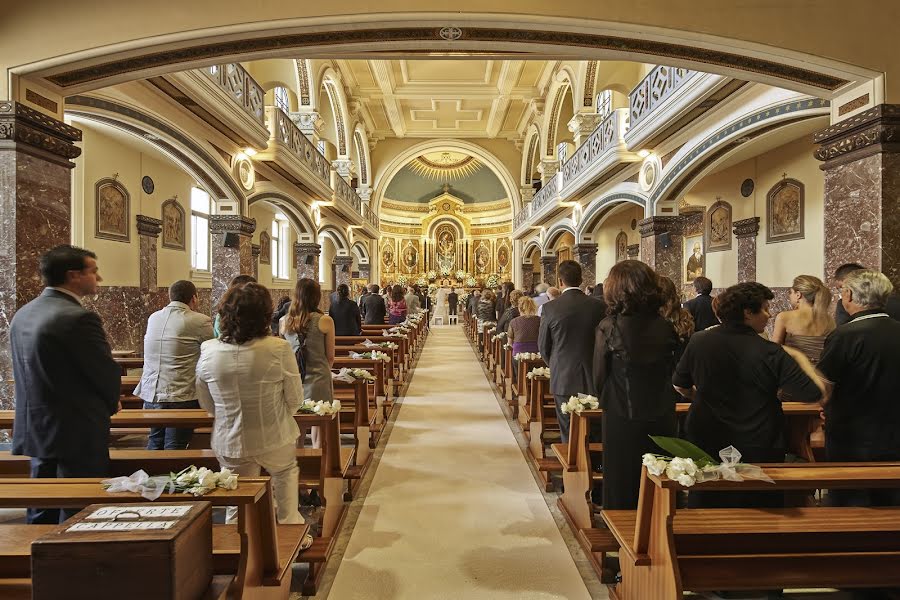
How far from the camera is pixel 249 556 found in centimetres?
237

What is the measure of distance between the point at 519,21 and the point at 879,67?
3.13 metres

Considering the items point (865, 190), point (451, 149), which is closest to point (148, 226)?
point (865, 190)

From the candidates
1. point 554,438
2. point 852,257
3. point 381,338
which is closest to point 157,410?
point 554,438

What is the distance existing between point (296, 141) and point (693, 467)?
481 inches

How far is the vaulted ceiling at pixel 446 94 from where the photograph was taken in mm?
19828

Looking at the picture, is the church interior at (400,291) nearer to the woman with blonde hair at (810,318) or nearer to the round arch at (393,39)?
the round arch at (393,39)

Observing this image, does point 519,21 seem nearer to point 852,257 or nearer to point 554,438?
point 852,257

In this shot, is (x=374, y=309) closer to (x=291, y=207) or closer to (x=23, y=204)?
(x=291, y=207)

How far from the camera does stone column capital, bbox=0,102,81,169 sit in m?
4.56

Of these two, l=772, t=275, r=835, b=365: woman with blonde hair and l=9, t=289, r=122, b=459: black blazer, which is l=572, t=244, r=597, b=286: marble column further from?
l=9, t=289, r=122, b=459: black blazer

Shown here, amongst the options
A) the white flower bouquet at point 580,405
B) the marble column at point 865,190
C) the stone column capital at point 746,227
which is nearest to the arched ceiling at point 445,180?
the stone column capital at point 746,227

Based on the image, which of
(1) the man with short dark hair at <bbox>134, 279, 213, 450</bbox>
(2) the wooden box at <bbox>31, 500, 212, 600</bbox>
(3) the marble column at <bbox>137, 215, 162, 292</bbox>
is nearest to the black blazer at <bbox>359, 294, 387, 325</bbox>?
(3) the marble column at <bbox>137, 215, 162, 292</bbox>

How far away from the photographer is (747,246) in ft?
37.5

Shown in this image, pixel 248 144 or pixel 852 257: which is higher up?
pixel 248 144
